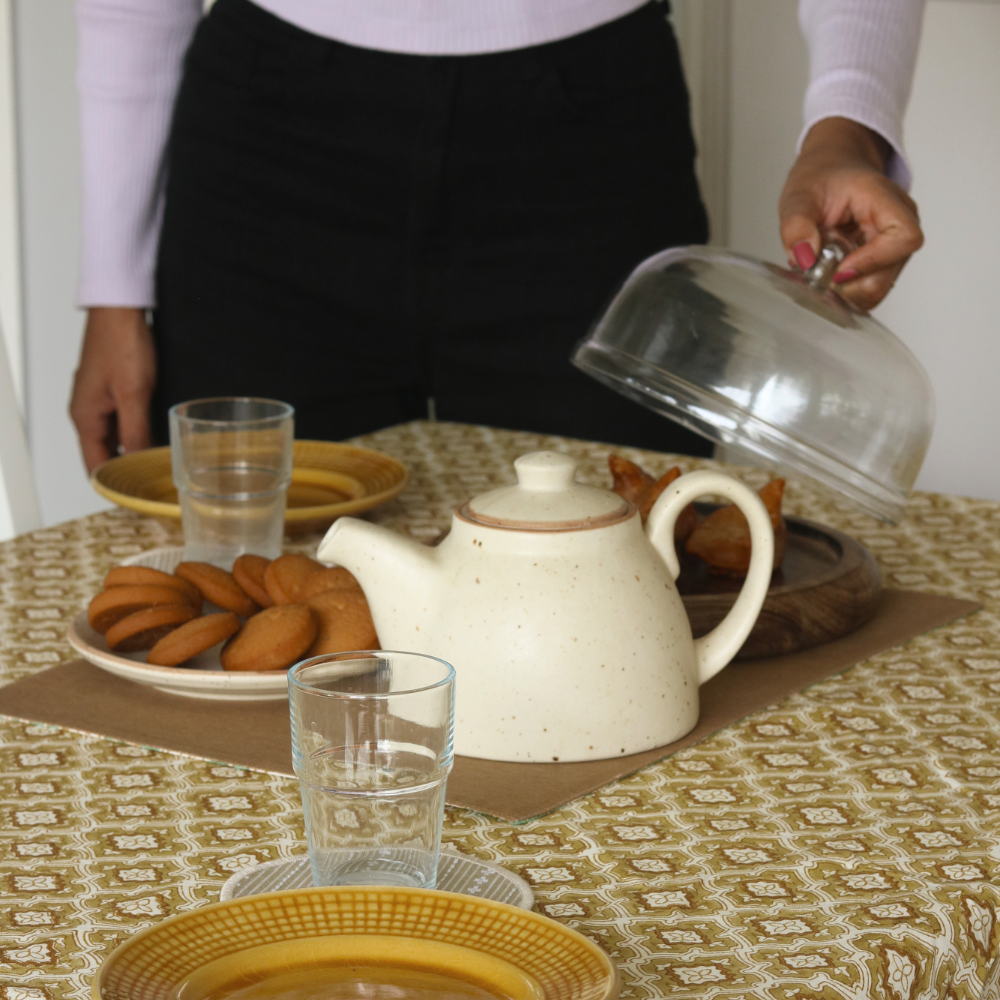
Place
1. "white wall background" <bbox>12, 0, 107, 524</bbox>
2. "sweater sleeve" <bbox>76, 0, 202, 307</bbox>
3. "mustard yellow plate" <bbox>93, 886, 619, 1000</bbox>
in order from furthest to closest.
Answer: "white wall background" <bbox>12, 0, 107, 524</bbox> < "sweater sleeve" <bbox>76, 0, 202, 307</bbox> < "mustard yellow plate" <bbox>93, 886, 619, 1000</bbox>

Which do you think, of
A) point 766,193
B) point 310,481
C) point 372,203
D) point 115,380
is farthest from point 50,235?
point 310,481

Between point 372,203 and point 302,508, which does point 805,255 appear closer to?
point 302,508

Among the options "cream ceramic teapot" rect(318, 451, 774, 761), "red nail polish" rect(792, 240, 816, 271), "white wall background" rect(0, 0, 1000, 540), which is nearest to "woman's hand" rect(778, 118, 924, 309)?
"red nail polish" rect(792, 240, 816, 271)

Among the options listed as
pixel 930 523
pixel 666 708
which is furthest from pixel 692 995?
pixel 930 523

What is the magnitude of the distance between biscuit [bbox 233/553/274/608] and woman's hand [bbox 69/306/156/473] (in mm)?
668

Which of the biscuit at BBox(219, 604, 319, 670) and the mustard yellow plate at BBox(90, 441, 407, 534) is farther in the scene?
the mustard yellow plate at BBox(90, 441, 407, 534)

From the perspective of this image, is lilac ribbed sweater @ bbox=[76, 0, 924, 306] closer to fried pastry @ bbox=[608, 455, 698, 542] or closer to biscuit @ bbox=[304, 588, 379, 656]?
fried pastry @ bbox=[608, 455, 698, 542]

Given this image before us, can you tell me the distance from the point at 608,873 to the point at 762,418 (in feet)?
0.98

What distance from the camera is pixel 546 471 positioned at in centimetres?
Answer: 66

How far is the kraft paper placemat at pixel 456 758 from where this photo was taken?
2.04 ft

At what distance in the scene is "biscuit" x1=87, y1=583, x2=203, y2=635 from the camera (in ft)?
2.50

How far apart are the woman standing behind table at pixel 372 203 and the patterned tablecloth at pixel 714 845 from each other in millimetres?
648

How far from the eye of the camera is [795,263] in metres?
0.86

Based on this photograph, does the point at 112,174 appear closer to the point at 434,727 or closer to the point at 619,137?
the point at 619,137
